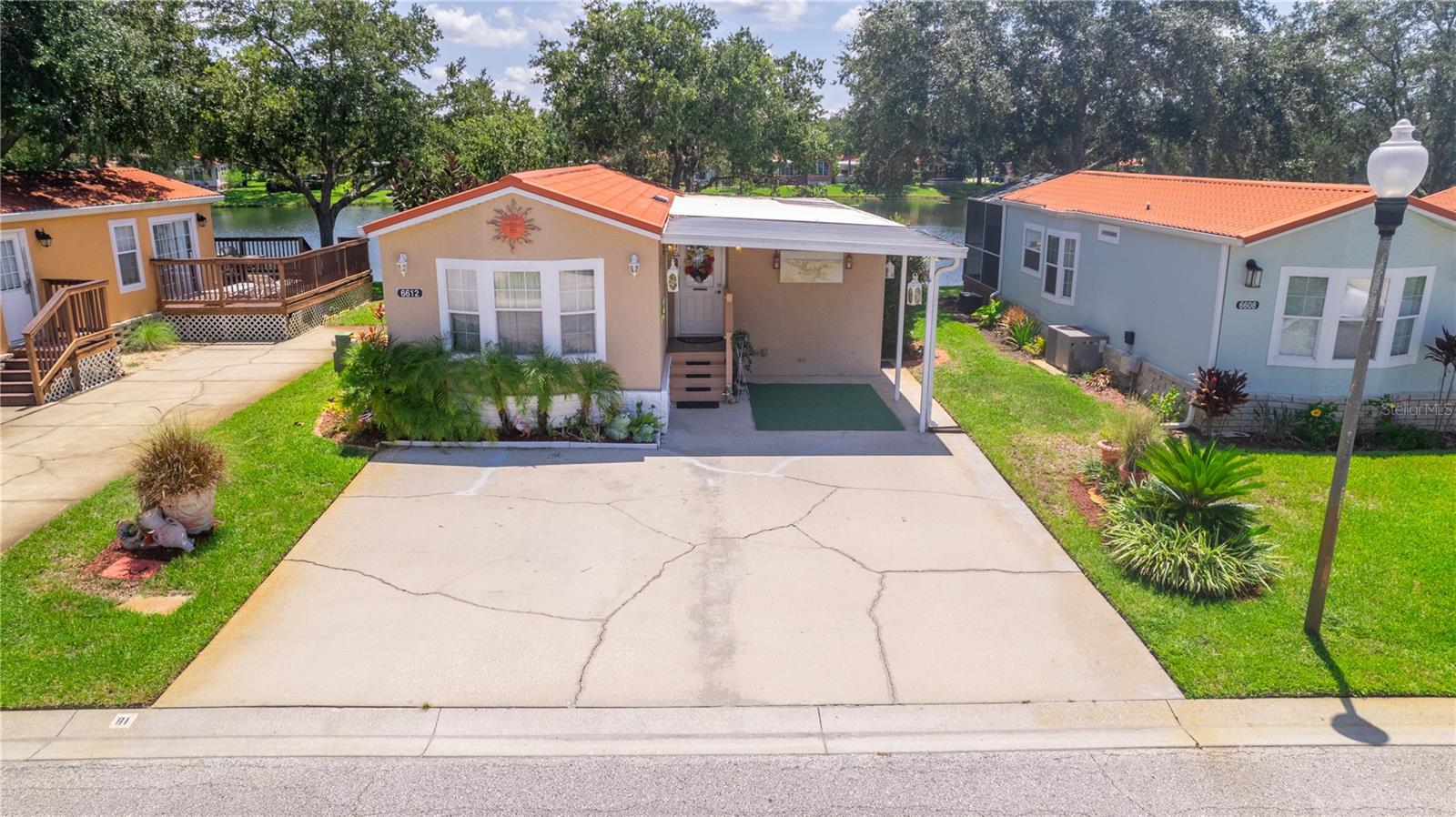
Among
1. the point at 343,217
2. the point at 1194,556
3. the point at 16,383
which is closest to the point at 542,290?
the point at 1194,556

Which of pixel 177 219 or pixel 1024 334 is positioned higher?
pixel 177 219

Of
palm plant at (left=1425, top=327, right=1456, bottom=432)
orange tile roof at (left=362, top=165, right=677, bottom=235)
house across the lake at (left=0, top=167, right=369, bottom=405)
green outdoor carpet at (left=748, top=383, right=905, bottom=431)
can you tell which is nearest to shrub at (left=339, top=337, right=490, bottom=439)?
orange tile roof at (left=362, top=165, right=677, bottom=235)

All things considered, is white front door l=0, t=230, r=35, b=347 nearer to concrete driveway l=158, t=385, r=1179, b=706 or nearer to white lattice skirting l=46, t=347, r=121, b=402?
white lattice skirting l=46, t=347, r=121, b=402

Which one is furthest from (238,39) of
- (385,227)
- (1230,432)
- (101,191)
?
(1230,432)

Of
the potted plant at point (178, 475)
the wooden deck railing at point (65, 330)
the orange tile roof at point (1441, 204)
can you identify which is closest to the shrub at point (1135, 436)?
the orange tile roof at point (1441, 204)

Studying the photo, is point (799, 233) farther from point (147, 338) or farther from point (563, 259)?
point (147, 338)

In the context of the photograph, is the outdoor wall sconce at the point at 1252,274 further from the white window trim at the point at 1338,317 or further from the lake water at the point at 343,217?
the lake water at the point at 343,217
